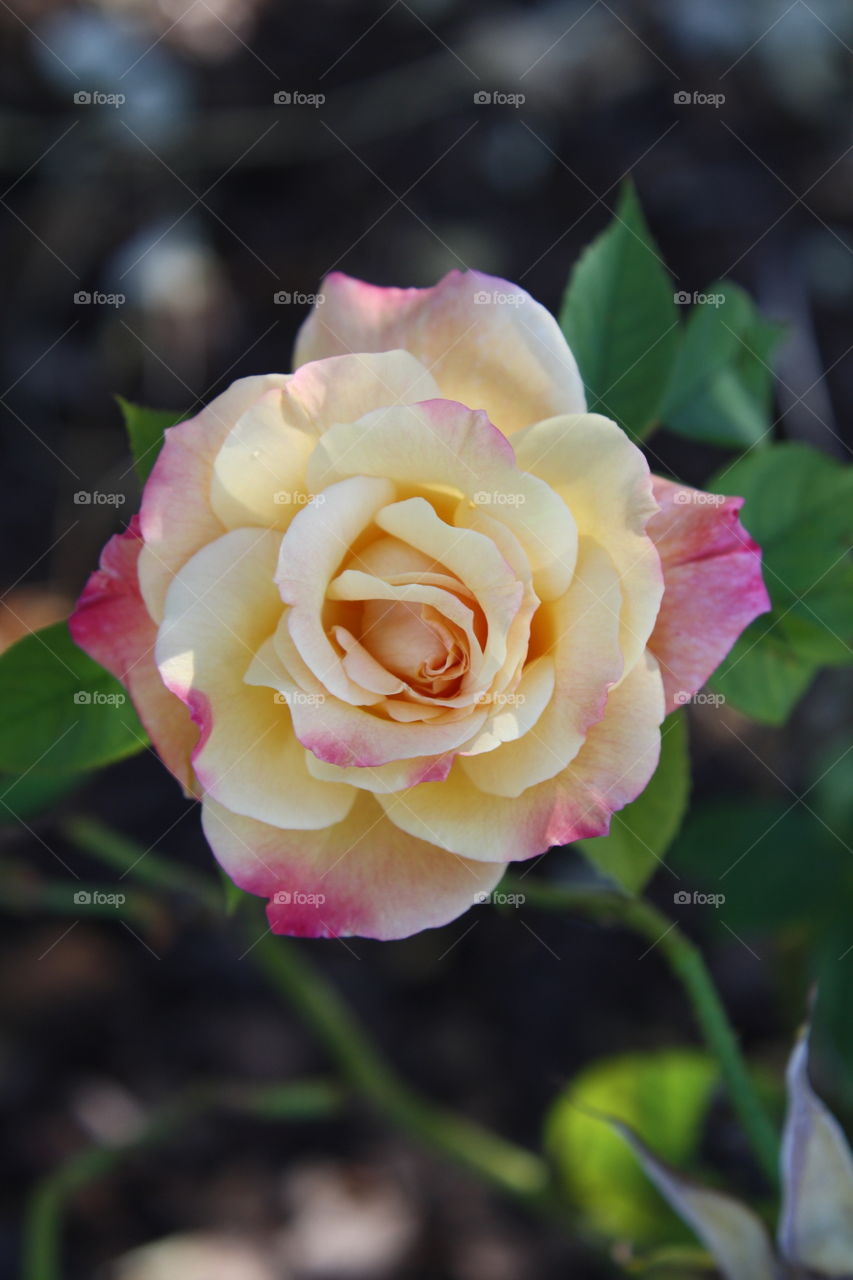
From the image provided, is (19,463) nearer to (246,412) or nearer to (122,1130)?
(122,1130)

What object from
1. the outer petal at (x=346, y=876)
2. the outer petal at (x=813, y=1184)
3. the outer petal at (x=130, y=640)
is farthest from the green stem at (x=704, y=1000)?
the outer petal at (x=130, y=640)

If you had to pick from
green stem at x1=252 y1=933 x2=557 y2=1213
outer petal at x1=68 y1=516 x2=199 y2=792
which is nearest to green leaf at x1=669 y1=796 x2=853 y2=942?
green stem at x1=252 y1=933 x2=557 y2=1213

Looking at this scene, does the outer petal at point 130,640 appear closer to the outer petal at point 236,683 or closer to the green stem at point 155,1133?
the outer petal at point 236,683

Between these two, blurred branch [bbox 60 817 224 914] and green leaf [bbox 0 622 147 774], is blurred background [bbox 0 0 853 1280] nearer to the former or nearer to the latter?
blurred branch [bbox 60 817 224 914]

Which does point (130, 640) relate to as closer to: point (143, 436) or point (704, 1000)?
point (143, 436)

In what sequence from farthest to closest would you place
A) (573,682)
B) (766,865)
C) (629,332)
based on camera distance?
(766,865)
(629,332)
(573,682)

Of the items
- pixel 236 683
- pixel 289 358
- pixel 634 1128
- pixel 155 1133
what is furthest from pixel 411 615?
pixel 289 358

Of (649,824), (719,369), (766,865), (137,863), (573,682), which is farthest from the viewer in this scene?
(766,865)
